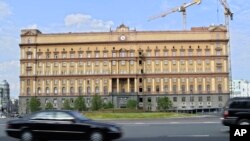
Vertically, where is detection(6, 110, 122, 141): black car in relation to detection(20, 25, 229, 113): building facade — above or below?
below

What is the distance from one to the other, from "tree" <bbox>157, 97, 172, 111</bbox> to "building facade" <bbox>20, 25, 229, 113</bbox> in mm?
7387

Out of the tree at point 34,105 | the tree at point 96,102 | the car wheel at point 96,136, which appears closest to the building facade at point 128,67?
the tree at point 34,105

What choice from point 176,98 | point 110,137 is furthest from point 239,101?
point 176,98

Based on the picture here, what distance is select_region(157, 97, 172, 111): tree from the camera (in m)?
138

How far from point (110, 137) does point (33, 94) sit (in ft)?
449

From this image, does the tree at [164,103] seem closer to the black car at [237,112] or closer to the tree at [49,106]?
the tree at [49,106]

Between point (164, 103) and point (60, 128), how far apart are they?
121 metres

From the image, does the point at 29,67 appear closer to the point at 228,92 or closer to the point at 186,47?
the point at 186,47

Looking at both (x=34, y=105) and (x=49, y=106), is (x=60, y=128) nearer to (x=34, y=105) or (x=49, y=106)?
(x=34, y=105)

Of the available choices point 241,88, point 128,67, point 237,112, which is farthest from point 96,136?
point 241,88

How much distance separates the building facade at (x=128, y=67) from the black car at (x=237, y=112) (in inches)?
4840

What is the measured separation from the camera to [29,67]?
15225 cm

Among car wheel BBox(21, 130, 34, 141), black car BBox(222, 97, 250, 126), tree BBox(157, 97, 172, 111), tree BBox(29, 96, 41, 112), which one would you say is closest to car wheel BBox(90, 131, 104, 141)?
car wheel BBox(21, 130, 34, 141)

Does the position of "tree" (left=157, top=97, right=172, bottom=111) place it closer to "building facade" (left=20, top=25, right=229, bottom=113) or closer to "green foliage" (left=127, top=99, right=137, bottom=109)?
"building facade" (left=20, top=25, right=229, bottom=113)
